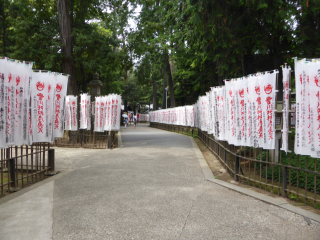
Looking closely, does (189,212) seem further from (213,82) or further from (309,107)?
(213,82)

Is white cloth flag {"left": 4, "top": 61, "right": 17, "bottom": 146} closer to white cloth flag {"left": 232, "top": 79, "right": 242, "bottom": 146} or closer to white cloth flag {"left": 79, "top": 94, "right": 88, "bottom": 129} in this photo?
white cloth flag {"left": 232, "top": 79, "right": 242, "bottom": 146}

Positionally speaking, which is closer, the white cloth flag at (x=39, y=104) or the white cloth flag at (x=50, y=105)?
the white cloth flag at (x=39, y=104)

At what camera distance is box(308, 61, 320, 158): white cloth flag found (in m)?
4.09

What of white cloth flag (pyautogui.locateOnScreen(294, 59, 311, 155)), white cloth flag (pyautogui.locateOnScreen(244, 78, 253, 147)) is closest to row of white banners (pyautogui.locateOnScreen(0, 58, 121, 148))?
white cloth flag (pyautogui.locateOnScreen(244, 78, 253, 147))

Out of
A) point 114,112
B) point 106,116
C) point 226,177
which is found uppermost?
point 114,112

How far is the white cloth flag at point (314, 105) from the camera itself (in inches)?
161

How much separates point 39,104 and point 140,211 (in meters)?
4.16

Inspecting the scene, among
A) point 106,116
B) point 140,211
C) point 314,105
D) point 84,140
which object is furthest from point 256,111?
point 84,140

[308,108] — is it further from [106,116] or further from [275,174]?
[106,116]

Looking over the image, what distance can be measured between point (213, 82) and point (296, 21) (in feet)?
26.5

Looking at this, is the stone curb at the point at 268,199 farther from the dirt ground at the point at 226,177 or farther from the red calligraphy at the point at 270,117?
the red calligraphy at the point at 270,117

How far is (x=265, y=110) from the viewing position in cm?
533

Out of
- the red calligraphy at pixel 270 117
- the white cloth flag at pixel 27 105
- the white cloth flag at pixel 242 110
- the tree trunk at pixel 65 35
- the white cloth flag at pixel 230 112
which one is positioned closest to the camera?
the red calligraphy at pixel 270 117

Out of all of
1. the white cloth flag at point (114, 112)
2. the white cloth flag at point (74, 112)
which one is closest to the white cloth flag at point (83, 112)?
the white cloth flag at point (74, 112)
